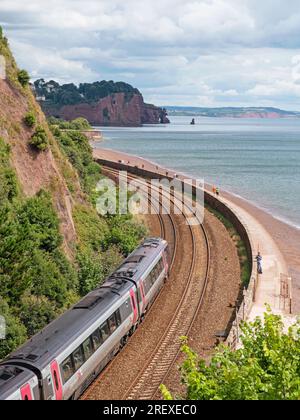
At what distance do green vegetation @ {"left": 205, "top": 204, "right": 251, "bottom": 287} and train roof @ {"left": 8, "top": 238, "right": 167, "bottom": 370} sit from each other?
32.3 ft

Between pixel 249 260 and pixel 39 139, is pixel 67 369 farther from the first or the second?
pixel 249 260

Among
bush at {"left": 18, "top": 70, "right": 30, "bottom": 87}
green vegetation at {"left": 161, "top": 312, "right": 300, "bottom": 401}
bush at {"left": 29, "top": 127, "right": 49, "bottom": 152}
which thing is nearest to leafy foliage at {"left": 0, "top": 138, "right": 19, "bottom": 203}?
bush at {"left": 29, "top": 127, "right": 49, "bottom": 152}

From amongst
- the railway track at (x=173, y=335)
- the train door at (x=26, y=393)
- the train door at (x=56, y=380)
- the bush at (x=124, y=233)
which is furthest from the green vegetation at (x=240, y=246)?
the train door at (x=26, y=393)

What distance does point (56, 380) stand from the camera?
16594 millimetres

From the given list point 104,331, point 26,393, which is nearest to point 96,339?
point 104,331

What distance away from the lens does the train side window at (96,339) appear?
19.5 meters

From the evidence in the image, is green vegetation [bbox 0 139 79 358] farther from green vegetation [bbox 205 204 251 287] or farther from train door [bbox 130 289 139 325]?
green vegetation [bbox 205 204 251 287]

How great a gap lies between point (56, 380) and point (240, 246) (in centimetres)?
2947

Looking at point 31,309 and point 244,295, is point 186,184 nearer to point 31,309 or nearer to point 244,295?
point 244,295

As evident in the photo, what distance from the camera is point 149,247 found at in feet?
101

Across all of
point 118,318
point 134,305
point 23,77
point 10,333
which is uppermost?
point 23,77

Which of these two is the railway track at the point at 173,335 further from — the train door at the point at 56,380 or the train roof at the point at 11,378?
the train roof at the point at 11,378

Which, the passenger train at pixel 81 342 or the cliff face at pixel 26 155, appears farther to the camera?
the cliff face at pixel 26 155

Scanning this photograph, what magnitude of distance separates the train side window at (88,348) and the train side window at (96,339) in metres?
0.27
